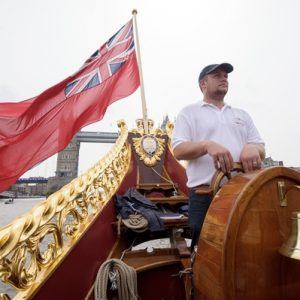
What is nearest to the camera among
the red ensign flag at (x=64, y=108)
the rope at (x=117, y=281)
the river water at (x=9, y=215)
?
the rope at (x=117, y=281)

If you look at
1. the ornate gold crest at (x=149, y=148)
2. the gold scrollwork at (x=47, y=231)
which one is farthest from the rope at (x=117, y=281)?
the ornate gold crest at (x=149, y=148)

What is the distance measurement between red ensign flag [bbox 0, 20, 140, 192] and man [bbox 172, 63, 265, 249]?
6.55 ft

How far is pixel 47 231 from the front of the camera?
1.23 meters

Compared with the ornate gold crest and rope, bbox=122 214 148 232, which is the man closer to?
rope, bbox=122 214 148 232

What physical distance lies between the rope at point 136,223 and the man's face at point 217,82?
130 cm

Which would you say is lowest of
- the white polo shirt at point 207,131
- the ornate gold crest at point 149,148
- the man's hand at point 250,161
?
the man's hand at point 250,161

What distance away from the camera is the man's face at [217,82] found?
1390 mm

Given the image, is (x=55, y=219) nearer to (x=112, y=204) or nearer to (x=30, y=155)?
(x=112, y=204)

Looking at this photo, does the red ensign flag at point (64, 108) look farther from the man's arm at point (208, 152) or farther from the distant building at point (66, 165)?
the distant building at point (66, 165)

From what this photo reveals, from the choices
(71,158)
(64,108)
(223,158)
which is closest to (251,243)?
(223,158)

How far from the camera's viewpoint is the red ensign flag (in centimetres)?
272

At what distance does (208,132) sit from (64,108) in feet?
8.29

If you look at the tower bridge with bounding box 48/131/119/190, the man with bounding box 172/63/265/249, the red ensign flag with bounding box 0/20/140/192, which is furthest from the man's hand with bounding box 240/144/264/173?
the tower bridge with bounding box 48/131/119/190

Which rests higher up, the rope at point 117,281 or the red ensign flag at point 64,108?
the red ensign flag at point 64,108
